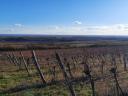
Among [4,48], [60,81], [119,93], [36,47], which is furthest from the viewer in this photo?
[60,81]

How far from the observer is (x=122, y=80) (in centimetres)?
1956

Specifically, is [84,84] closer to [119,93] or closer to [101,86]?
[101,86]

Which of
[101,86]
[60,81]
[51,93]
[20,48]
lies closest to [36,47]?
[20,48]

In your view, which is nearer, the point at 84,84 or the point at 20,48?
the point at 20,48

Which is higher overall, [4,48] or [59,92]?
[4,48]

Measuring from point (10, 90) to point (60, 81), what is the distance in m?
3.98

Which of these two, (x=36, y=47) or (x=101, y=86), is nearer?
(x=36, y=47)

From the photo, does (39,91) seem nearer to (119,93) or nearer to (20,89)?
(20,89)

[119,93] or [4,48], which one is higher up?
[4,48]

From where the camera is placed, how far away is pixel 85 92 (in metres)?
15.7

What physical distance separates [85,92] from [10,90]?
3984 millimetres

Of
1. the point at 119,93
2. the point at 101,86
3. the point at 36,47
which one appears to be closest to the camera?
the point at 36,47

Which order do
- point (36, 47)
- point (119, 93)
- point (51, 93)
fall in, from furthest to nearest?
1. point (51, 93)
2. point (119, 93)
3. point (36, 47)

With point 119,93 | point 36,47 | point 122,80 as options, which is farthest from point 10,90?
point 36,47
